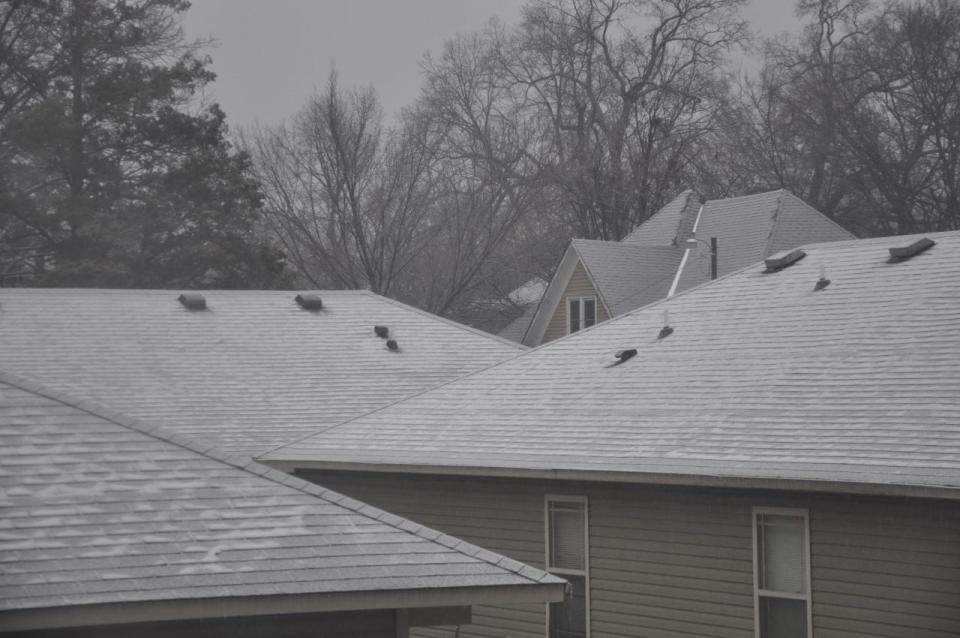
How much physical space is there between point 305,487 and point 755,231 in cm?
2721

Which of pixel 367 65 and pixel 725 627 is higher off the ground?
pixel 367 65

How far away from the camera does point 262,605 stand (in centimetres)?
844

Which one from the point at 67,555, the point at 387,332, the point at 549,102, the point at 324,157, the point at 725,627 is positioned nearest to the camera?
the point at 67,555

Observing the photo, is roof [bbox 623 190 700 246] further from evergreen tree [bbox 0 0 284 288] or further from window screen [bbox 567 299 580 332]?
evergreen tree [bbox 0 0 284 288]

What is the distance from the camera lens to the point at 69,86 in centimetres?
4200

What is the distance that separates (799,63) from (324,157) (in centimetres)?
2033

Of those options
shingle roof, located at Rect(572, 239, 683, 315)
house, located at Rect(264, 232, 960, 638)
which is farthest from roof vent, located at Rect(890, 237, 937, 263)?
shingle roof, located at Rect(572, 239, 683, 315)

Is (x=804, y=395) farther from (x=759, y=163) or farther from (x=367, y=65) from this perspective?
(x=367, y=65)

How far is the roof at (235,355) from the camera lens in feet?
69.8

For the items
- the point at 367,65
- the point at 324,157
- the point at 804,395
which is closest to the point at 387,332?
the point at 804,395

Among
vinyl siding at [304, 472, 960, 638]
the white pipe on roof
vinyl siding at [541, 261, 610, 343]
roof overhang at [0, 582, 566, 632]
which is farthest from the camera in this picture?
vinyl siding at [541, 261, 610, 343]

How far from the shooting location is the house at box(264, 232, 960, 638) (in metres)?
13.1

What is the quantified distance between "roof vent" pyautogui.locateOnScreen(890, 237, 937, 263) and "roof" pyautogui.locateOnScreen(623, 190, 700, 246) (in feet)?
68.9

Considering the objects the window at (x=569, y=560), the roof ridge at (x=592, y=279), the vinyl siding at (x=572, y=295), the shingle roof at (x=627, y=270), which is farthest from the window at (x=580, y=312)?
the window at (x=569, y=560)
